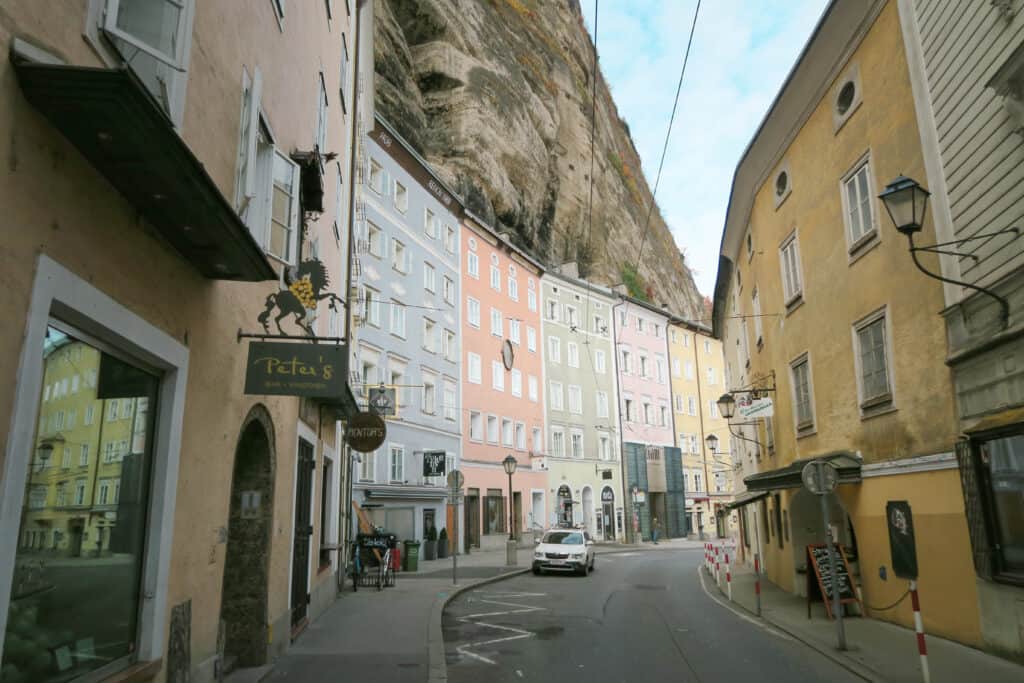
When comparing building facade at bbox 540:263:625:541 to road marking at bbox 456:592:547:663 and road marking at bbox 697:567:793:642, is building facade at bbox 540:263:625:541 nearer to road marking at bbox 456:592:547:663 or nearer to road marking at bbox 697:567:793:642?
road marking at bbox 456:592:547:663

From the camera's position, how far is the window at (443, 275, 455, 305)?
120 feet

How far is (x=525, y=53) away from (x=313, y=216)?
160ft

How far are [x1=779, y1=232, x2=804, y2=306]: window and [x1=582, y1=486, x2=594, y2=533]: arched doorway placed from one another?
31518 millimetres

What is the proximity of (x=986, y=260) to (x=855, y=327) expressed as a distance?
408 cm

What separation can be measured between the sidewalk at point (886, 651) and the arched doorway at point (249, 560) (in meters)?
6.89

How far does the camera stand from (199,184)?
435 centimetres

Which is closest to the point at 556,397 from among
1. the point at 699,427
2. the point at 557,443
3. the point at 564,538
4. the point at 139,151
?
the point at 557,443

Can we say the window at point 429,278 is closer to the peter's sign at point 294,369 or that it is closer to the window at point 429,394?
the window at point 429,394

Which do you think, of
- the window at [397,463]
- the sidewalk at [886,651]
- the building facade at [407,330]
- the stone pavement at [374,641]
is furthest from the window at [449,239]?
the sidewalk at [886,651]

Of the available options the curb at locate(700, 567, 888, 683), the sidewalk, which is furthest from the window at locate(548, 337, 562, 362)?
the curb at locate(700, 567, 888, 683)

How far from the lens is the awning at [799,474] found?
12.8 m

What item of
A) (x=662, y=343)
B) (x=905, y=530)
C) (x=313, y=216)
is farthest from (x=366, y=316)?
(x=662, y=343)

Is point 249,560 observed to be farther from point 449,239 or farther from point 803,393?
point 449,239

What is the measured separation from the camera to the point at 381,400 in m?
25.1
